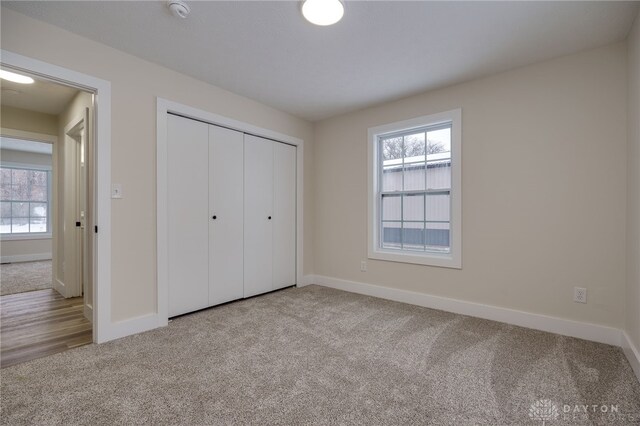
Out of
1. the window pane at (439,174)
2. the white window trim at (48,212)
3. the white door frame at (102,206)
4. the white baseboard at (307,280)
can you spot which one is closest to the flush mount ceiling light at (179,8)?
the white door frame at (102,206)

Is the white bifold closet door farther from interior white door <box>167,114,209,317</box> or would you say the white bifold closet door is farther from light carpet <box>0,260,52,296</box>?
light carpet <box>0,260,52,296</box>

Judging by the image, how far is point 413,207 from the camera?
3.54m

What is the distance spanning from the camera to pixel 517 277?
9.02 ft

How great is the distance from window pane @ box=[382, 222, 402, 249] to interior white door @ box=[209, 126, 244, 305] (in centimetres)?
180

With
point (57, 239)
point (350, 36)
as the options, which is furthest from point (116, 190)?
point (57, 239)

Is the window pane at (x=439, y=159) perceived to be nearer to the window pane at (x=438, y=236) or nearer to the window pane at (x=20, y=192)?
the window pane at (x=438, y=236)

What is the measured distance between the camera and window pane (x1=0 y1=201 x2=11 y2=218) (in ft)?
21.2

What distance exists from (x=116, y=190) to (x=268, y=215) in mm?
1750

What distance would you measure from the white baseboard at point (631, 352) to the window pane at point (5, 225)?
9968mm

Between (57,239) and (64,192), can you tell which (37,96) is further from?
(57,239)

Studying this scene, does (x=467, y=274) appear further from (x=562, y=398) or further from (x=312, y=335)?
(x=312, y=335)

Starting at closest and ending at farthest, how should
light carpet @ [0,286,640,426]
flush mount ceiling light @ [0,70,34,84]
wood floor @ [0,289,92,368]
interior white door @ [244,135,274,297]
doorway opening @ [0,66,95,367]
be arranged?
1. light carpet @ [0,286,640,426]
2. wood floor @ [0,289,92,368]
3. doorway opening @ [0,66,95,367]
4. flush mount ceiling light @ [0,70,34,84]
5. interior white door @ [244,135,274,297]

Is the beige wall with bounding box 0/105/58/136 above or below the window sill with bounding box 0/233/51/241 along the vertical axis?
above

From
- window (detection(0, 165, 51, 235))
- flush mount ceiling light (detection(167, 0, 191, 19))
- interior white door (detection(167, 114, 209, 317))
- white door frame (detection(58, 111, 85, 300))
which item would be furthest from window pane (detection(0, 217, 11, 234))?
flush mount ceiling light (detection(167, 0, 191, 19))
